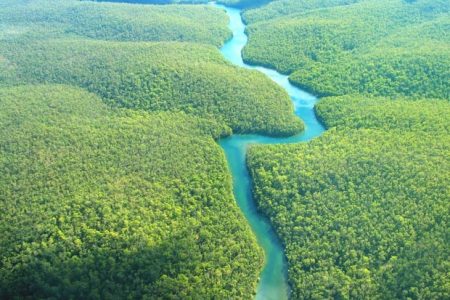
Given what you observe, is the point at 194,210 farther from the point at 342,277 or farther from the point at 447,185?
the point at 447,185

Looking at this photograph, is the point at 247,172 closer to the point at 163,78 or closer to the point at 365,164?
the point at 365,164

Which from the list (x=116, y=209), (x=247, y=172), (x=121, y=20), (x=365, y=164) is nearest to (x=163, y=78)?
(x=247, y=172)

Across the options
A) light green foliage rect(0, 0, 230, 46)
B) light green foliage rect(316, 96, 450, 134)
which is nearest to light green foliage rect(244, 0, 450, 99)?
light green foliage rect(316, 96, 450, 134)

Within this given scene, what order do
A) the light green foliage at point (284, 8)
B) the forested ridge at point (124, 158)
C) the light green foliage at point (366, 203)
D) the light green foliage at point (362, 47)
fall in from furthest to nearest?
the light green foliage at point (284, 8)
the light green foliage at point (362, 47)
the forested ridge at point (124, 158)
the light green foliage at point (366, 203)

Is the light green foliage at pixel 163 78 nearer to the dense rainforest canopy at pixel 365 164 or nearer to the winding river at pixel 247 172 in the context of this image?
the winding river at pixel 247 172

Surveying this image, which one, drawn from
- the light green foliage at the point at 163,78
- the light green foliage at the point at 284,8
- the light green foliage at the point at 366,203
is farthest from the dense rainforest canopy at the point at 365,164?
the light green foliage at the point at 284,8
